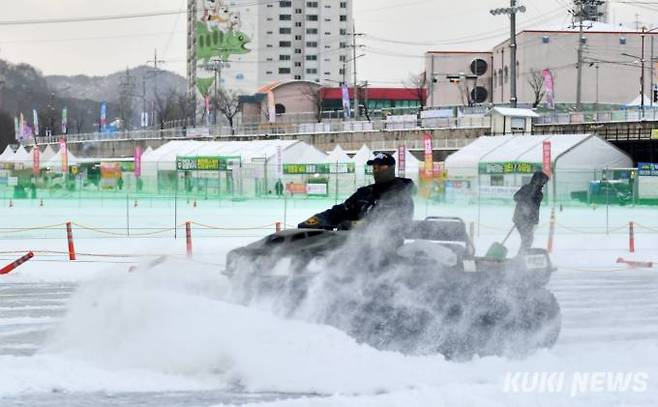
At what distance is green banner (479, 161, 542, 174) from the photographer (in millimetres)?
45906

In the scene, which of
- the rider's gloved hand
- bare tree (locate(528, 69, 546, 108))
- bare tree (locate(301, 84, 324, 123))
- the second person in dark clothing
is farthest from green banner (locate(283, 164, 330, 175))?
bare tree (locate(301, 84, 324, 123))

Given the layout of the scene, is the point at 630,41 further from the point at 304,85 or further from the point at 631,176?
the point at 631,176

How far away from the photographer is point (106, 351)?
8.59m

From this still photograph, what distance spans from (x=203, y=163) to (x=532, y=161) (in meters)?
18.5

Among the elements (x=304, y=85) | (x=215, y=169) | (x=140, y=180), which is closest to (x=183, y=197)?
(x=215, y=169)

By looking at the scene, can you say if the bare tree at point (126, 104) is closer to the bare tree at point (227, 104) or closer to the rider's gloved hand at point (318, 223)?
the bare tree at point (227, 104)

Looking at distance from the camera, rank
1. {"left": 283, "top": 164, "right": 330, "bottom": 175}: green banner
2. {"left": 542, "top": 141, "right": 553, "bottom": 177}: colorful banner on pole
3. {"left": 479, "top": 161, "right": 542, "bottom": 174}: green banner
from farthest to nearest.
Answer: {"left": 283, "top": 164, "right": 330, "bottom": 175}: green banner
{"left": 479, "top": 161, "right": 542, "bottom": 174}: green banner
{"left": 542, "top": 141, "right": 553, "bottom": 177}: colorful banner on pole

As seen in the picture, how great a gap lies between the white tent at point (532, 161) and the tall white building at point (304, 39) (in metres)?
115

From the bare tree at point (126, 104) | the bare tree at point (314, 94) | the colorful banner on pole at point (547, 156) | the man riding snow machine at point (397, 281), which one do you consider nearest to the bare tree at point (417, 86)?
the bare tree at point (314, 94)

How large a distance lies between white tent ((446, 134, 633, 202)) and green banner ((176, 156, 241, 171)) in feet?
42.1

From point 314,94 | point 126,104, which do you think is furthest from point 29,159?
point 126,104

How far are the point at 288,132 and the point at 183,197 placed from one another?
37.0 metres

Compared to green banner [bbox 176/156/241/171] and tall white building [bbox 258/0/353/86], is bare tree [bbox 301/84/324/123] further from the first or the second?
green banner [bbox 176/156/241/171]

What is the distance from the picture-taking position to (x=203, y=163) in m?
53.8
